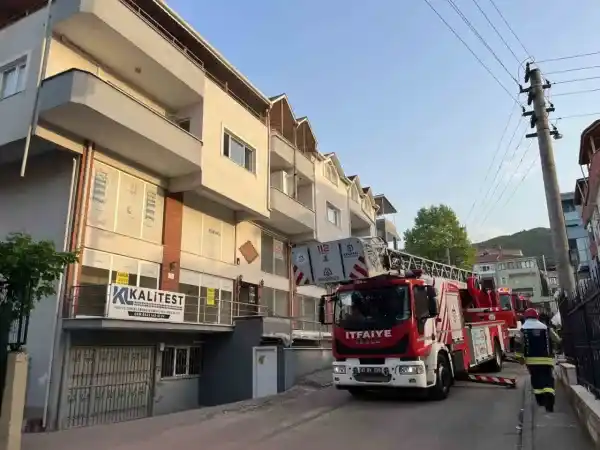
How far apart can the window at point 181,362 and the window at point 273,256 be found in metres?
5.39

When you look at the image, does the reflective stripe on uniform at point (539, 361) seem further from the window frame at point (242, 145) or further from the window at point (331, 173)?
the window at point (331, 173)

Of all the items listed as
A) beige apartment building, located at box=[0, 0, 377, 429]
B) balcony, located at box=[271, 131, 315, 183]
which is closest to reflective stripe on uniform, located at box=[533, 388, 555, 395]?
beige apartment building, located at box=[0, 0, 377, 429]

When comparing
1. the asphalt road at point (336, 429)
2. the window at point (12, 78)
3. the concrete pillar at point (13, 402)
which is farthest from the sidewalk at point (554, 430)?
the window at point (12, 78)

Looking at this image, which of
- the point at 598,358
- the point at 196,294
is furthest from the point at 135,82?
the point at 598,358

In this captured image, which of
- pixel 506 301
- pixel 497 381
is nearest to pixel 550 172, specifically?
pixel 497 381

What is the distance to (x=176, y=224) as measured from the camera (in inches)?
665

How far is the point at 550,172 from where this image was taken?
12805mm

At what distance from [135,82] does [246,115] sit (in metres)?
5.03

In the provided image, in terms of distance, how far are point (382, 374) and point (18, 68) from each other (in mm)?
13399

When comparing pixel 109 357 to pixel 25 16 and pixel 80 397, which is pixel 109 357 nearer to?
pixel 80 397

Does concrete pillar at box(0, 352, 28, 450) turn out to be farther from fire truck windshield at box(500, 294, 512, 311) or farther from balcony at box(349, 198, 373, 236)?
balcony at box(349, 198, 373, 236)

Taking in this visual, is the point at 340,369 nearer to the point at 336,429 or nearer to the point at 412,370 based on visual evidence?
the point at 412,370

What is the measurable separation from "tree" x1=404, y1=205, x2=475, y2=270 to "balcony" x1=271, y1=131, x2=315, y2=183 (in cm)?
2288

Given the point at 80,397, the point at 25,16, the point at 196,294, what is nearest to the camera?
the point at 80,397
